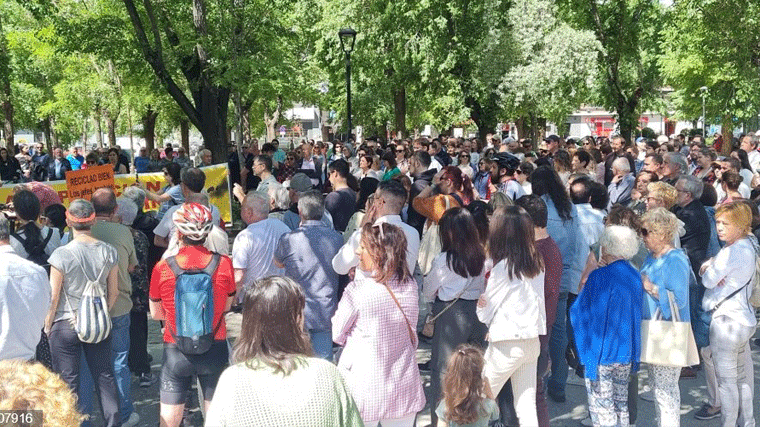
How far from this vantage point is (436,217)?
25.0ft

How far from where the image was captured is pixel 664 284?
5191mm

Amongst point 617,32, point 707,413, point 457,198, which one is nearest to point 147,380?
point 457,198

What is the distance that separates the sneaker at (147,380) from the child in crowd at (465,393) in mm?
3601

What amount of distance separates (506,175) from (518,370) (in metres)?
4.43

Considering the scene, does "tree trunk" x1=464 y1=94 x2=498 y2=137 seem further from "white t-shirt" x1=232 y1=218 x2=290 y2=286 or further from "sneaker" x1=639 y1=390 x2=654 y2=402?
"white t-shirt" x1=232 y1=218 x2=290 y2=286

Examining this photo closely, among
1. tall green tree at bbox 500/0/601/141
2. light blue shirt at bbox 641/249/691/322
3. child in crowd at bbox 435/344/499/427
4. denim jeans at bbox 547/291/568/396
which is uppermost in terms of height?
tall green tree at bbox 500/0/601/141

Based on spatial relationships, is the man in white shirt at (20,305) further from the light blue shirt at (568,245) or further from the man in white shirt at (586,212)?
the man in white shirt at (586,212)

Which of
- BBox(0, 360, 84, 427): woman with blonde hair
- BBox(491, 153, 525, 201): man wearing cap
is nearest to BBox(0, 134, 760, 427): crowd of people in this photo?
BBox(0, 360, 84, 427): woman with blonde hair

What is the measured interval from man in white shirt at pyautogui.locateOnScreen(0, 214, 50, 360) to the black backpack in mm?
1062

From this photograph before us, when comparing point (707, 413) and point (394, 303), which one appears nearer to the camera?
point (394, 303)

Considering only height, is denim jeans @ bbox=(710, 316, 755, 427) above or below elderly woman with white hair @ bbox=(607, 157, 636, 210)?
below

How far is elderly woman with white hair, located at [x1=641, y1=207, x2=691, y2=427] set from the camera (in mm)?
5180

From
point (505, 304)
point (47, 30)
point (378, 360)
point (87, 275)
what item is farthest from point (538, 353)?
point (47, 30)

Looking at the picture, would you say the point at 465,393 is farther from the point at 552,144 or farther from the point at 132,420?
the point at 552,144
